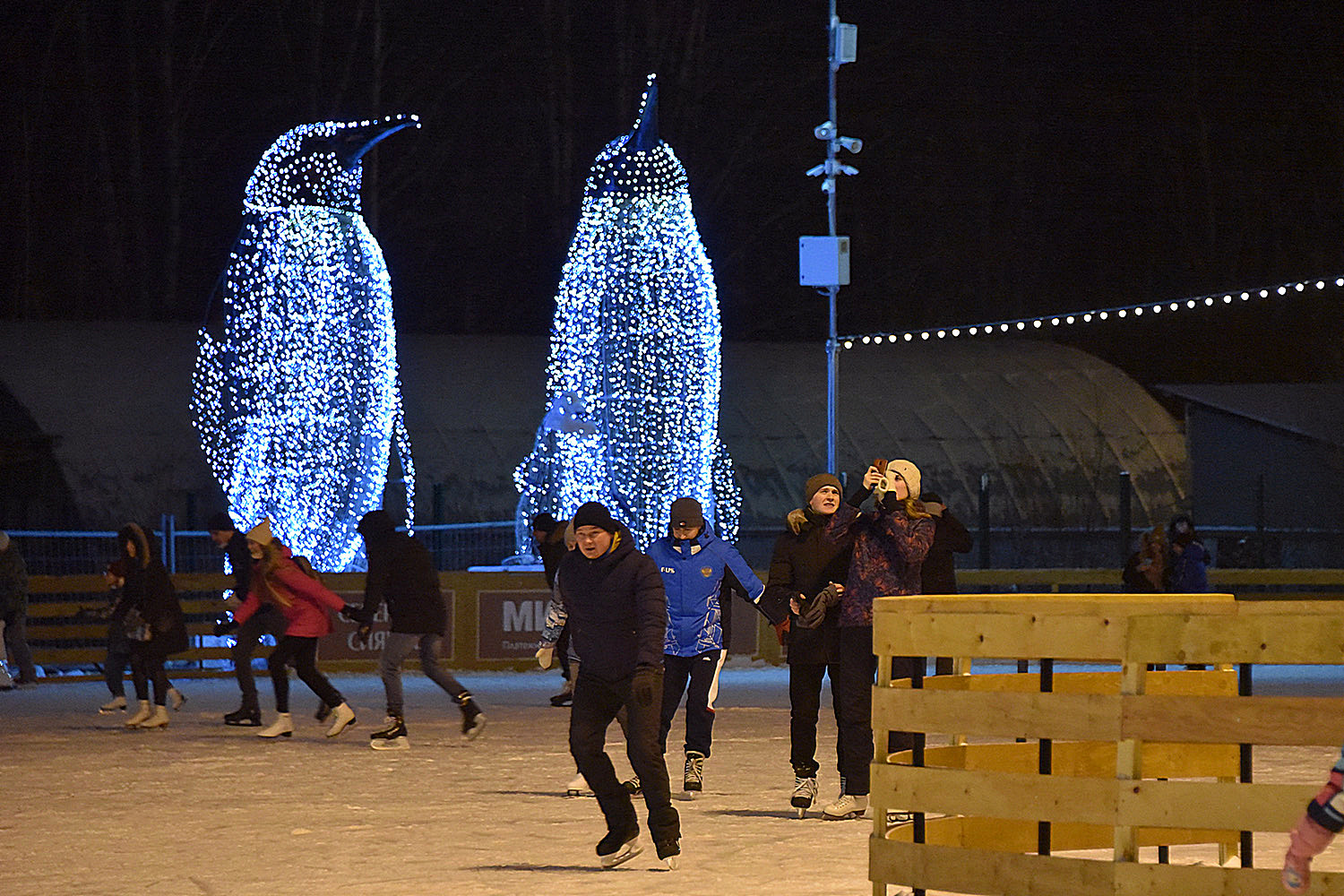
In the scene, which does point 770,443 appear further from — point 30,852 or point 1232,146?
point 30,852

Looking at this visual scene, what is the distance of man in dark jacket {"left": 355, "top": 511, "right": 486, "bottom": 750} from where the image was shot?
12.7 m

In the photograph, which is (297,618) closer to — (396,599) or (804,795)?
(396,599)

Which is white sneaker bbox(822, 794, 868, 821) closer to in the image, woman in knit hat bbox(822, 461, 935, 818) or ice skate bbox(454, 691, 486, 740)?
woman in knit hat bbox(822, 461, 935, 818)

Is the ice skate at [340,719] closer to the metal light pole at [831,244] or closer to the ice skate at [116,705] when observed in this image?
the ice skate at [116,705]

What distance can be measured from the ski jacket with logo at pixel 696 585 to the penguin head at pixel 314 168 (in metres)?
10.8

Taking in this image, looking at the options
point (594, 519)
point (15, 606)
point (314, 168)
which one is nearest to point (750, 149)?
point (314, 168)

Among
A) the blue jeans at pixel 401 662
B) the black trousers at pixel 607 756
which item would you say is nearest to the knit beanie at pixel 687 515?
the black trousers at pixel 607 756

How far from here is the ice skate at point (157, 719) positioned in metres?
14.2

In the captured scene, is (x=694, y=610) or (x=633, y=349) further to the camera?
(x=633, y=349)

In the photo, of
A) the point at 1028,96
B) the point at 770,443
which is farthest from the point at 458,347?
the point at 1028,96

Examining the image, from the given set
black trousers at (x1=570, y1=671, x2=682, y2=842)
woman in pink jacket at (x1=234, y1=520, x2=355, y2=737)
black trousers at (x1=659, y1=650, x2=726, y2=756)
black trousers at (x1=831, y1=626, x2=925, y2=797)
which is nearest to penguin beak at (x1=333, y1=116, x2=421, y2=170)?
woman in pink jacket at (x1=234, y1=520, x2=355, y2=737)

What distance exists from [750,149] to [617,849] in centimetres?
3287

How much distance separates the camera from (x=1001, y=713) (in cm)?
622

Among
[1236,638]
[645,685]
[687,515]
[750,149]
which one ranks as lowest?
[645,685]
